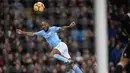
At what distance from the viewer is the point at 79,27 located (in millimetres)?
11727

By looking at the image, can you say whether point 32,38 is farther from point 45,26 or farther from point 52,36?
point 45,26

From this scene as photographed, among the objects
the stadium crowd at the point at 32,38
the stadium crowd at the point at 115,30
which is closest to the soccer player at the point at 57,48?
the stadium crowd at the point at 32,38

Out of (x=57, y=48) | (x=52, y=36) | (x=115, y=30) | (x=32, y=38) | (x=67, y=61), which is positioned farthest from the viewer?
(x=32, y=38)

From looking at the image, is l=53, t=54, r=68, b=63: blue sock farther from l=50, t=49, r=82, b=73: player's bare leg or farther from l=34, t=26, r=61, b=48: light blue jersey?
l=34, t=26, r=61, b=48: light blue jersey

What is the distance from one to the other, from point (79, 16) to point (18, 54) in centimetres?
231

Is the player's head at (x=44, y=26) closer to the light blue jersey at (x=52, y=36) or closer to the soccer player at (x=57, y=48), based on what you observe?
the soccer player at (x=57, y=48)

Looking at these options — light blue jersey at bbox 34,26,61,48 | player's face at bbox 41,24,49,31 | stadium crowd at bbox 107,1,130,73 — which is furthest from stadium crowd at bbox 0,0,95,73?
player's face at bbox 41,24,49,31

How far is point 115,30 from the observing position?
12742 mm

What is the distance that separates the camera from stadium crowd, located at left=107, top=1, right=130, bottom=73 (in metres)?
12.3

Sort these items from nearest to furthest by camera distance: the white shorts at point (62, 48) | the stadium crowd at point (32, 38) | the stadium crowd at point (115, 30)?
the white shorts at point (62, 48) < the stadium crowd at point (115, 30) < the stadium crowd at point (32, 38)

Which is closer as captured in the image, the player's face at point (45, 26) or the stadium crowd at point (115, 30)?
the player's face at point (45, 26)

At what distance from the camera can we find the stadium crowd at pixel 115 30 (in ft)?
40.2

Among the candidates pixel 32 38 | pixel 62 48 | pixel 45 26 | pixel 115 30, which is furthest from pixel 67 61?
pixel 32 38

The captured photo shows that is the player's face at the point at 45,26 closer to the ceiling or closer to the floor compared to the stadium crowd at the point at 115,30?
closer to the ceiling
